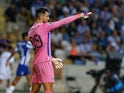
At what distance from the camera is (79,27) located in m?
21.6

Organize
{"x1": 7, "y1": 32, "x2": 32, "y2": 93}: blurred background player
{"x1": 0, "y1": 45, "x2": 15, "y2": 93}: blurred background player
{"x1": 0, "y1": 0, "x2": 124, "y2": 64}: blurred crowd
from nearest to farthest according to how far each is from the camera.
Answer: {"x1": 7, "y1": 32, "x2": 32, "y2": 93}: blurred background player < {"x1": 0, "y1": 45, "x2": 15, "y2": 93}: blurred background player < {"x1": 0, "y1": 0, "x2": 124, "y2": 64}: blurred crowd

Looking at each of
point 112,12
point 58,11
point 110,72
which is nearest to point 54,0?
point 58,11

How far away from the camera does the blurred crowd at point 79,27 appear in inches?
819

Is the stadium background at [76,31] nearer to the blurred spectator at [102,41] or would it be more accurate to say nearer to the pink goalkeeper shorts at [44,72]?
the blurred spectator at [102,41]

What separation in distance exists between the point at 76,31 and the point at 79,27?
10.9 inches

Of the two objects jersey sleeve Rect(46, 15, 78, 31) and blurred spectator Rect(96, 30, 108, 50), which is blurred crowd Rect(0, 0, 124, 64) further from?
jersey sleeve Rect(46, 15, 78, 31)

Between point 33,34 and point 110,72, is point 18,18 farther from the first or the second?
point 33,34

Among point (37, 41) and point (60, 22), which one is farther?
point (37, 41)

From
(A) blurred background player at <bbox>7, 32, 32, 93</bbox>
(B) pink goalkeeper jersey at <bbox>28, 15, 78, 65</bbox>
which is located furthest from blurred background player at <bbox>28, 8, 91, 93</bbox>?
(A) blurred background player at <bbox>7, 32, 32, 93</bbox>

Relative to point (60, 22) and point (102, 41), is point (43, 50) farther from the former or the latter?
point (102, 41)

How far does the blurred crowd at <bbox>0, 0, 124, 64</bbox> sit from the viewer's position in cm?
2080

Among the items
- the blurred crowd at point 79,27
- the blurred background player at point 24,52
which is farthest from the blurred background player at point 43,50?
the blurred crowd at point 79,27

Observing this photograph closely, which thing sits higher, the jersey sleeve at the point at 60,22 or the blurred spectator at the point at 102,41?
the jersey sleeve at the point at 60,22

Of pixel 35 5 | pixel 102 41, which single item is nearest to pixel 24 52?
pixel 102 41
